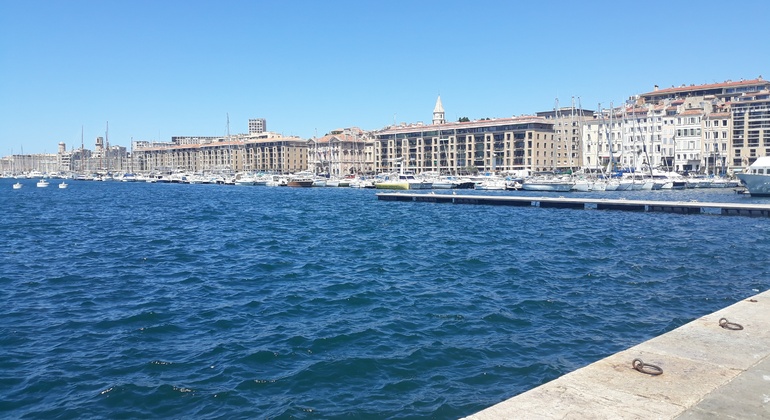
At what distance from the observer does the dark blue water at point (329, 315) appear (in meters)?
9.80

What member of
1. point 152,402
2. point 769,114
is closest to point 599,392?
point 152,402

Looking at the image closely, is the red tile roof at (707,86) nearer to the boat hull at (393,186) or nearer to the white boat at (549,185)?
the white boat at (549,185)

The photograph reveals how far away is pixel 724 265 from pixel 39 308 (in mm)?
22227

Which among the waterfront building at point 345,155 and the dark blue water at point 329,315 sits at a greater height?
the waterfront building at point 345,155

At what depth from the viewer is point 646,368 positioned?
7.56 m

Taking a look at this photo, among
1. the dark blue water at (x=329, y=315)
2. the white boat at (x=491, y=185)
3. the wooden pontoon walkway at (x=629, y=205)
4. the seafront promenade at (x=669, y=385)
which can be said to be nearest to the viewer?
the seafront promenade at (x=669, y=385)

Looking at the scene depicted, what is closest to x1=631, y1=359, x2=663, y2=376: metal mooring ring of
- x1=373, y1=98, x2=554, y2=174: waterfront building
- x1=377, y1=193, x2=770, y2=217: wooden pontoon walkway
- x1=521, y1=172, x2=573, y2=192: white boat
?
x1=377, y1=193, x2=770, y2=217: wooden pontoon walkway

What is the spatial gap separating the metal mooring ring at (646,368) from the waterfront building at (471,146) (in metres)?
115

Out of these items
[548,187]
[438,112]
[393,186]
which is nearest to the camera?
[548,187]

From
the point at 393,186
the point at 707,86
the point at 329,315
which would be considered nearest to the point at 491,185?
the point at 393,186

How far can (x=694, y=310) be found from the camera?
1479 cm

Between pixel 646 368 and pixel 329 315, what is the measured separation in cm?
858

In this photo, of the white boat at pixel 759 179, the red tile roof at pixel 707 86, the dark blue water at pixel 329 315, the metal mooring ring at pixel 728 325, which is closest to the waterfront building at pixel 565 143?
the red tile roof at pixel 707 86

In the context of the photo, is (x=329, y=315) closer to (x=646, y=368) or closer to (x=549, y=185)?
(x=646, y=368)
